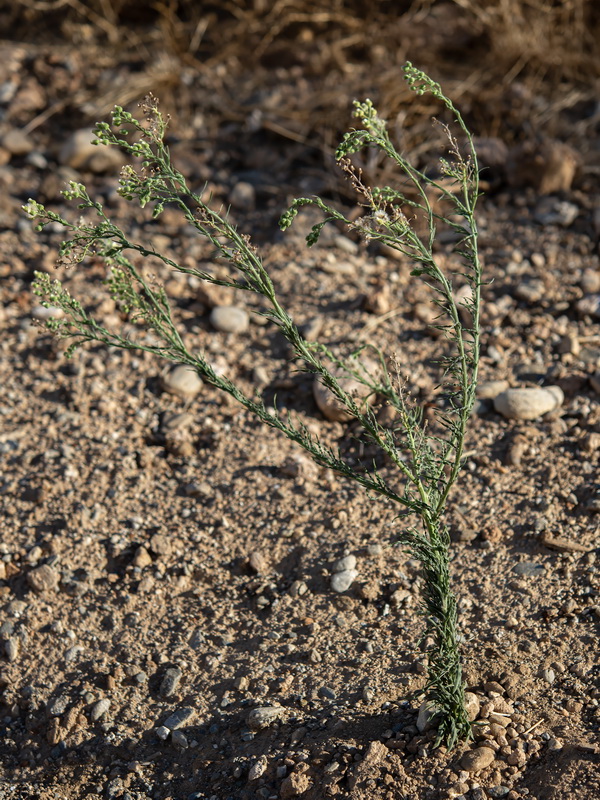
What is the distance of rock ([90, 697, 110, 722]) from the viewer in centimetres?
280

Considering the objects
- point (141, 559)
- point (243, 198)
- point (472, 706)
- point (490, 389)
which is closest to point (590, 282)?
point (490, 389)

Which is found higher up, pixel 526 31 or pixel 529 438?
pixel 526 31

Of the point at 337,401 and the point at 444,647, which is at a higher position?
the point at 444,647

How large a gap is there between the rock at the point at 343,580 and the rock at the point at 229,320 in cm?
138

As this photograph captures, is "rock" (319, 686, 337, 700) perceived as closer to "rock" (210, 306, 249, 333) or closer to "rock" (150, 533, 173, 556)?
"rock" (150, 533, 173, 556)

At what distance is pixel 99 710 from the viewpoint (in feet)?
9.19

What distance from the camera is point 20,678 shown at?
9.67ft

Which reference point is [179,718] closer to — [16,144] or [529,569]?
[529,569]

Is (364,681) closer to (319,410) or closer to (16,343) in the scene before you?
(319,410)

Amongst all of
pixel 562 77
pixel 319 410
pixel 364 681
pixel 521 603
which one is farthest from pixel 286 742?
pixel 562 77

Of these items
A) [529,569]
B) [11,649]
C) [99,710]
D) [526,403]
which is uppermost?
[526,403]

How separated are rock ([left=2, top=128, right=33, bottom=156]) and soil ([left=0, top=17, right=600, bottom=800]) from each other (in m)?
0.92

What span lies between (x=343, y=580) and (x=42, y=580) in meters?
1.06

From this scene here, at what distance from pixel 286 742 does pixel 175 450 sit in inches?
51.4
